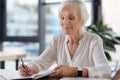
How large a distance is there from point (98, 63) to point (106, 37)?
4.08ft

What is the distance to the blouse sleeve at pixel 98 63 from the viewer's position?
60.2 inches

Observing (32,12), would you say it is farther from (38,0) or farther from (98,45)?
(98,45)

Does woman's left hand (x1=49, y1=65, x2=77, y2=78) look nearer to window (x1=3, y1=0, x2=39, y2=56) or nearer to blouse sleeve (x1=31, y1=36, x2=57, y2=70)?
→ blouse sleeve (x1=31, y1=36, x2=57, y2=70)

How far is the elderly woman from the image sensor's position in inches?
68.6

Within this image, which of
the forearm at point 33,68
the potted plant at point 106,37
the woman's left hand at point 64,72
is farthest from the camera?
the potted plant at point 106,37

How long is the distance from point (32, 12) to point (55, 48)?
211 centimetres

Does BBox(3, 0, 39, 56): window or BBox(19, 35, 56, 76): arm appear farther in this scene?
BBox(3, 0, 39, 56): window

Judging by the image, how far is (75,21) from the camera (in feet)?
5.83

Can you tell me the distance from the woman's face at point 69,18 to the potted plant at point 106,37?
114 centimetres

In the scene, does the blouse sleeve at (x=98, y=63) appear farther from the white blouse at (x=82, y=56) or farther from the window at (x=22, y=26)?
the window at (x=22, y=26)

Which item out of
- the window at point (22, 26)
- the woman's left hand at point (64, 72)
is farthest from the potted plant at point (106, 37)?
the woman's left hand at point (64, 72)

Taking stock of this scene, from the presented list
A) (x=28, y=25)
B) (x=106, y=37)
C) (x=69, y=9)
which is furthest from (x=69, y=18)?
(x=28, y=25)

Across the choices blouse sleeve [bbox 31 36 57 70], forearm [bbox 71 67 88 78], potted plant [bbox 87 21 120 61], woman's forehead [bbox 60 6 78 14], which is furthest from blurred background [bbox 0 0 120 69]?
forearm [bbox 71 67 88 78]

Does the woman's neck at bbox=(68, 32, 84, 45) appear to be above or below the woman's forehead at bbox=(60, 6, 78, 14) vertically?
below
